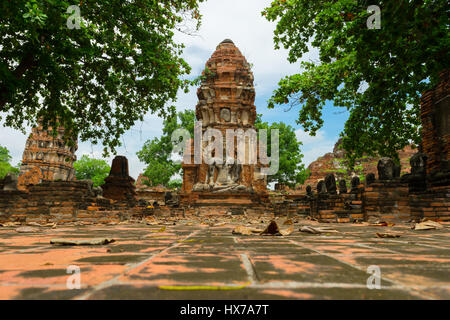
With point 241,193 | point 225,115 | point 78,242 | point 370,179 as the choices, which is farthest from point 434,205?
point 225,115

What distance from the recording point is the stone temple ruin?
620 centimetres

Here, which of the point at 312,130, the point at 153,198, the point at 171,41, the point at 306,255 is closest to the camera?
the point at 306,255

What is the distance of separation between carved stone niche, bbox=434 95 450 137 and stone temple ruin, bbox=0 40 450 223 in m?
0.03

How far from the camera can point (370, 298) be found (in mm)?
796

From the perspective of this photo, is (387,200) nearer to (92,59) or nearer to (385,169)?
(385,169)

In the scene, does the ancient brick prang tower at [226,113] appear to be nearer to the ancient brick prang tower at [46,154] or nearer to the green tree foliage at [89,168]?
the ancient brick prang tower at [46,154]

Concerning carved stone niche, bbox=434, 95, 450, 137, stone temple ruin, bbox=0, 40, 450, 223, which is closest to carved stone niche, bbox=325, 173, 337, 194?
stone temple ruin, bbox=0, 40, 450, 223

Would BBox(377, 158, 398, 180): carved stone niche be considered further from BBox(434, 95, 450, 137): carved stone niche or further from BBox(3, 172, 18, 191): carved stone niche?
BBox(3, 172, 18, 191): carved stone niche

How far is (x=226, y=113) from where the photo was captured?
16.1 meters

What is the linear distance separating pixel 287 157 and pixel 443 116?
16.7 meters

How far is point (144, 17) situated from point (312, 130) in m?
5.75

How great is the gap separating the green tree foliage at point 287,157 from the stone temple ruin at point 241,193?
788 cm
